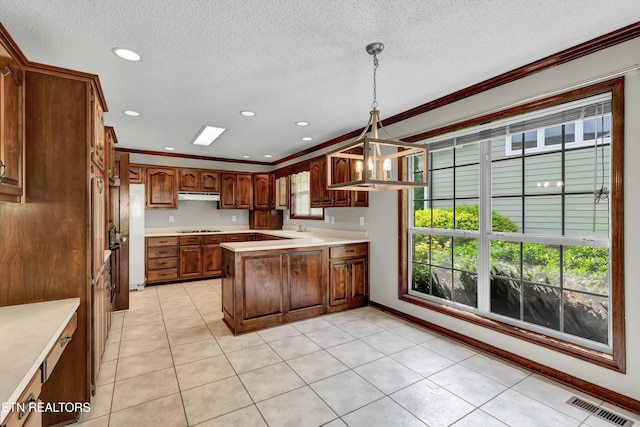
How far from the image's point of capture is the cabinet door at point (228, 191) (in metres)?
6.38

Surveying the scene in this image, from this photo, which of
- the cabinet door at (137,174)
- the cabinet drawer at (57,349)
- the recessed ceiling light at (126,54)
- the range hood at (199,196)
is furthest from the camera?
the range hood at (199,196)

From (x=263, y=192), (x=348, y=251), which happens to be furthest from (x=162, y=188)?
(x=348, y=251)

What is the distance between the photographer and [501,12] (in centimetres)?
180

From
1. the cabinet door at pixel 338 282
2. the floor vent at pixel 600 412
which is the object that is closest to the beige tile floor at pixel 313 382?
the floor vent at pixel 600 412

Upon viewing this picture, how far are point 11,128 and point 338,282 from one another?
10.8 ft

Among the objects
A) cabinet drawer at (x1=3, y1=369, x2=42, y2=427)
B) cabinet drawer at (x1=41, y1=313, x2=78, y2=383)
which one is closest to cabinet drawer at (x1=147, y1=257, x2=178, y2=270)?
cabinet drawer at (x1=41, y1=313, x2=78, y2=383)

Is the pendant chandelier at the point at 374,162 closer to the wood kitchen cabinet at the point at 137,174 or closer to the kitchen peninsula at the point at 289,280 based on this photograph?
the kitchen peninsula at the point at 289,280

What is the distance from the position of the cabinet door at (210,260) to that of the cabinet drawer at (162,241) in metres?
0.53

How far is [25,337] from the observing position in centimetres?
135

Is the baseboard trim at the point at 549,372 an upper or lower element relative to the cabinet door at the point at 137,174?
lower

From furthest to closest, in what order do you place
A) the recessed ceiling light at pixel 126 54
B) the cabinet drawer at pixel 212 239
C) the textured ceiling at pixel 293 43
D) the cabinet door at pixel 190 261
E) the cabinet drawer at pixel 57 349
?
the cabinet drawer at pixel 212 239 → the cabinet door at pixel 190 261 → the recessed ceiling light at pixel 126 54 → the textured ceiling at pixel 293 43 → the cabinet drawer at pixel 57 349

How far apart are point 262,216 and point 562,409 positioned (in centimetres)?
574

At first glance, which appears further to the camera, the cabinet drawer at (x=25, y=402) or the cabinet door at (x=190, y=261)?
the cabinet door at (x=190, y=261)

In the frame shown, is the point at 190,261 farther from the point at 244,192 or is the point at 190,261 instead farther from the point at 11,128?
the point at 11,128
